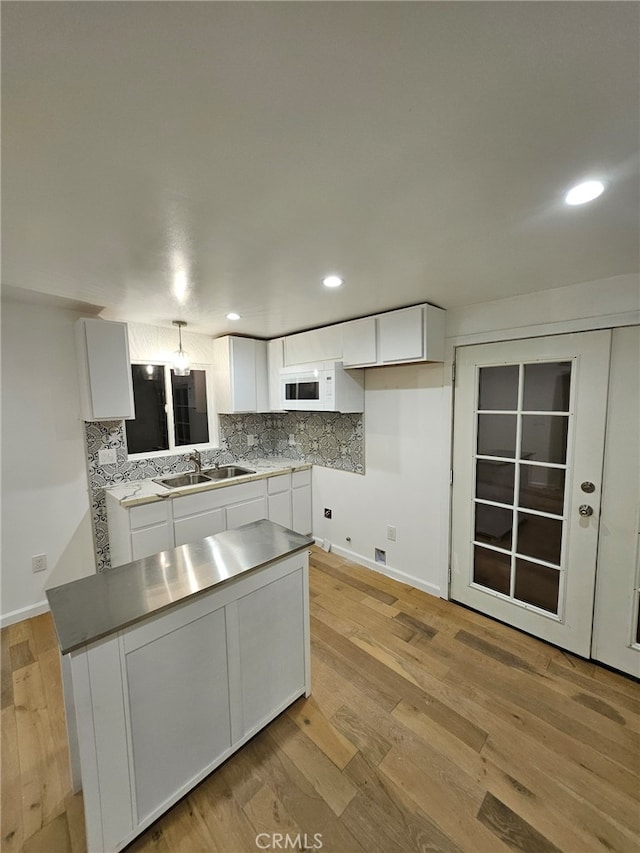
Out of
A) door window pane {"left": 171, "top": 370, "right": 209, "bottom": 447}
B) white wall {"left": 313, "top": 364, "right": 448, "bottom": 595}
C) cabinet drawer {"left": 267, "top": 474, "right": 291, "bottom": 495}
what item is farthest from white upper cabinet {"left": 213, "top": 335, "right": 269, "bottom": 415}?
white wall {"left": 313, "top": 364, "right": 448, "bottom": 595}

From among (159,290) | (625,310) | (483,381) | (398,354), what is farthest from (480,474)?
(159,290)

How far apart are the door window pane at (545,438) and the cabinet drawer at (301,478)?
212cm

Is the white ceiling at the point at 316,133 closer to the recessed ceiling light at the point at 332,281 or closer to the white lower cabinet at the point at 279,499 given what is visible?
the recessed ceiling light at the point at 332,281

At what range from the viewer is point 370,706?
6.03 ft

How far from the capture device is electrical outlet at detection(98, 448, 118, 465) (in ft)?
9.48

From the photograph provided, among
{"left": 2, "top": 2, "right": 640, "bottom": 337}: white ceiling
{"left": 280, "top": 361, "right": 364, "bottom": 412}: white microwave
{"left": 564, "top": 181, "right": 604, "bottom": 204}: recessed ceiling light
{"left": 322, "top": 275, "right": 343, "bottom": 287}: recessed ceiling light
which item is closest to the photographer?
{"left": 2, "top": 2, "right": 640, "bottom": 337}: white ceiling

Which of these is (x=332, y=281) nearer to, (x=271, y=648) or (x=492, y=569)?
(x=271, y=648)

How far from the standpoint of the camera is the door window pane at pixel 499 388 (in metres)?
2.38

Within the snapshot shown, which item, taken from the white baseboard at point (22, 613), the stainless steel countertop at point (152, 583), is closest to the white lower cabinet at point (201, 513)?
the white baseboard at point (22, 613)

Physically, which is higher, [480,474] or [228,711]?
[480,474]

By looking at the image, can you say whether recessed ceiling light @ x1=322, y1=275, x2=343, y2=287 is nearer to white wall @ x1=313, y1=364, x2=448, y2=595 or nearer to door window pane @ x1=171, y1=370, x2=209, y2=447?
white wall @ x1=313, y1=364, x2=448, y2=595

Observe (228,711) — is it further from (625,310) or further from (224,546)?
(625,310)

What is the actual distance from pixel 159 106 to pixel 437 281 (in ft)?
5.34

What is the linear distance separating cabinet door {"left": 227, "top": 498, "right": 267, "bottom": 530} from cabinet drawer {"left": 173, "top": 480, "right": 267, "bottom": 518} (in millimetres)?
56
